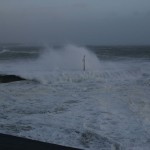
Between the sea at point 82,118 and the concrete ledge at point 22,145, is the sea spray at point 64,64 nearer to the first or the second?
the sea at point 82,118

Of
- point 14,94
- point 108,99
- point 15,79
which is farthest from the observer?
point 15,79

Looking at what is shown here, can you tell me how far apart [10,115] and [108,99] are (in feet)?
13.4

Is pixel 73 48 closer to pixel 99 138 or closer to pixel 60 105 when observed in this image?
pixel 60 105

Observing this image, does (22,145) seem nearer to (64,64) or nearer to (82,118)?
(82,118)

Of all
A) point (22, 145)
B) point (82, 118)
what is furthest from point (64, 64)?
point (22, 145)

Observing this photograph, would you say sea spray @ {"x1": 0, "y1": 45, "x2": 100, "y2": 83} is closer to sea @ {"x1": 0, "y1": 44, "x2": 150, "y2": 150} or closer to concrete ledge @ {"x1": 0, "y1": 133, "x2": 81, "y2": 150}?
sea @ {"x1": 0, "y1": 44, "x2": 150, "y2": 150}

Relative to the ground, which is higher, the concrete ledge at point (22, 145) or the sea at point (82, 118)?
the concrete ledge at point (22, 145)

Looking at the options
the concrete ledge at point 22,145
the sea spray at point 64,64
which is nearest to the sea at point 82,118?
the concrete ledge at point 22,145

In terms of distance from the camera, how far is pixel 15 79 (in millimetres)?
18875

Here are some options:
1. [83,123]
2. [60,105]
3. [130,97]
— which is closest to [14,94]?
[60,105]

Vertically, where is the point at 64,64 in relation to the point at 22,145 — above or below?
below

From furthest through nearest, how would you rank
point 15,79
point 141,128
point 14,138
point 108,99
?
point 15,79 < point 108,99 < point 141,128 < point 14,138

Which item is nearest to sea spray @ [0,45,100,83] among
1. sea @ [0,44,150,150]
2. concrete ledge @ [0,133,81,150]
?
sea @ [0,44,150,150]

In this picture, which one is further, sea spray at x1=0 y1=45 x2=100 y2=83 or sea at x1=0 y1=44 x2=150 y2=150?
sea spray at x1=0 y1=45 x2=100 y2=83
